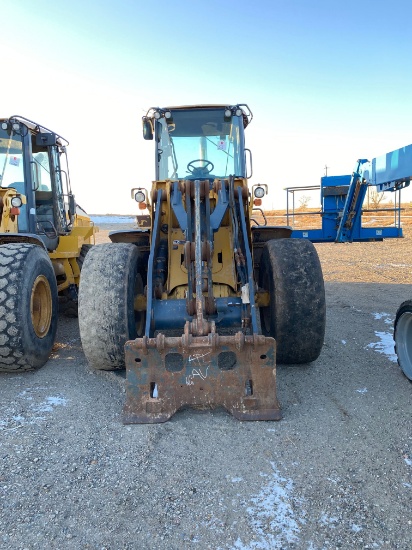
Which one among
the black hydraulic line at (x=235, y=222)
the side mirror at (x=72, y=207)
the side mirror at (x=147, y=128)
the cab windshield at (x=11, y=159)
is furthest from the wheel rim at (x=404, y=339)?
the side mirror at (x=72, y=207)

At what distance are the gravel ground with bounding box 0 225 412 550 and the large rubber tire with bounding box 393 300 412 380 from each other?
175 millimetres

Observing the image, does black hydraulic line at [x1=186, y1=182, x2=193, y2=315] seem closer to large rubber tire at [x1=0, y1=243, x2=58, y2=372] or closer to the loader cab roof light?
the loader cab roof light

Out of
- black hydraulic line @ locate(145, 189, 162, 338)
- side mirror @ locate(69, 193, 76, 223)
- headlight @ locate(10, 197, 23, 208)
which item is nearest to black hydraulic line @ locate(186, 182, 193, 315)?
black hydraulic line @ locate(145, 189, 162, 338)

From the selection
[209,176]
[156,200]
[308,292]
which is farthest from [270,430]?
[209,176]

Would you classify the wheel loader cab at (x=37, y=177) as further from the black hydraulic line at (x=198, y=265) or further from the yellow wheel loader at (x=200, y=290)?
the black hydraulic line at (x=198, y=265)

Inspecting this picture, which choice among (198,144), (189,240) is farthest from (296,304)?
(198,144)

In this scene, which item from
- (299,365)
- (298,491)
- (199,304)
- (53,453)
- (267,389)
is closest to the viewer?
(298,491)

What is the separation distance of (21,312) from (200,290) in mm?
1745

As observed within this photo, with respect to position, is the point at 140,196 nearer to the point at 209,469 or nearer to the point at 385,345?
the point at 209,469

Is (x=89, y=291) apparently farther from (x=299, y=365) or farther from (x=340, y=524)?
(x=340, y=524)

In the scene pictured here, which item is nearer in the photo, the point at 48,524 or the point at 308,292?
the point at 48,524

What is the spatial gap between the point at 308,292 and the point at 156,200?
1792 mm

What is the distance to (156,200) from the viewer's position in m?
4.62

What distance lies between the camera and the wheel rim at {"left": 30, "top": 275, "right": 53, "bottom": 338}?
16.0ft
